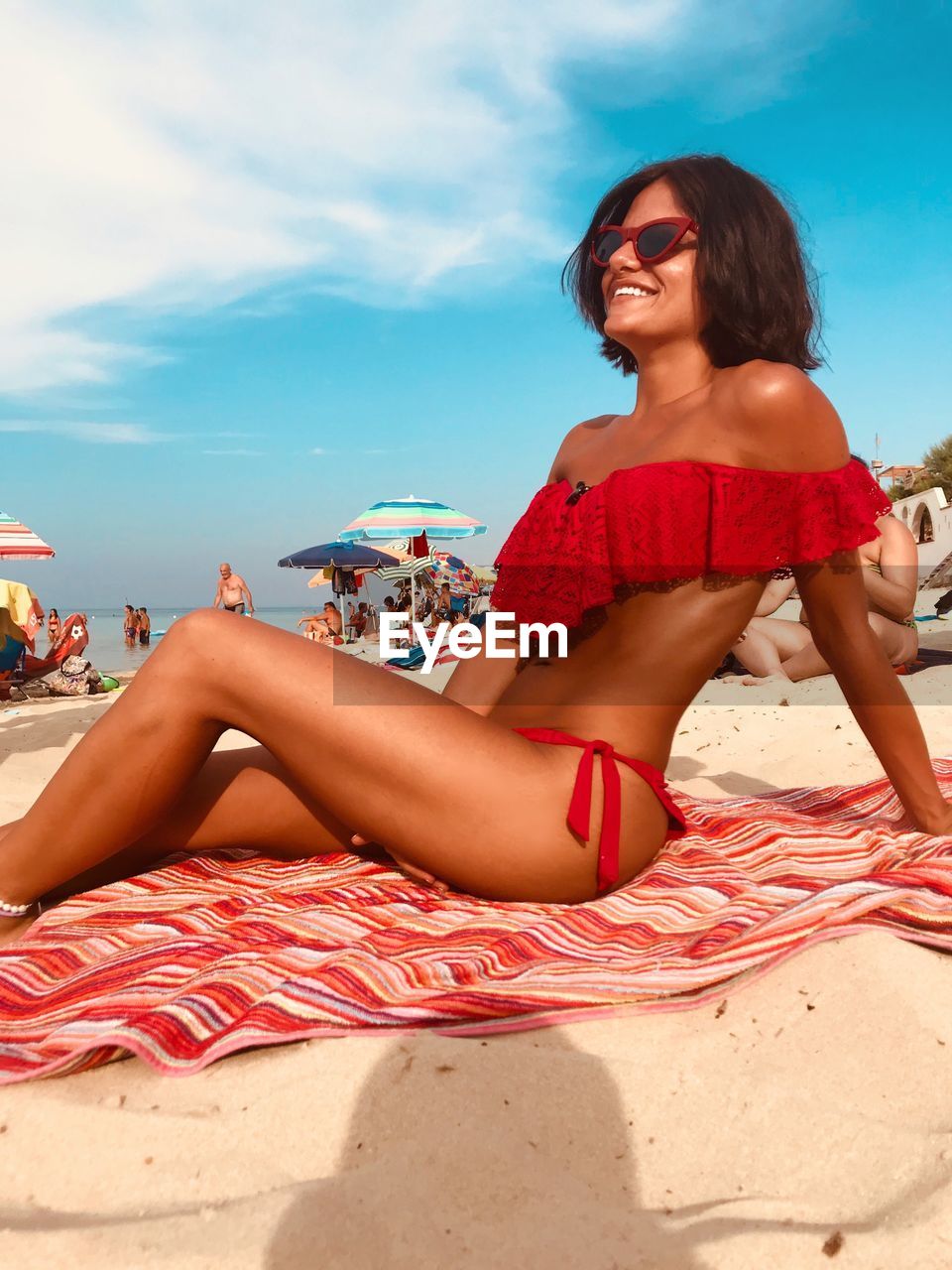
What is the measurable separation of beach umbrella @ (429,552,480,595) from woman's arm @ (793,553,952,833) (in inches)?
757

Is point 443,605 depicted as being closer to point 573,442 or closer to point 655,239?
point 573,442

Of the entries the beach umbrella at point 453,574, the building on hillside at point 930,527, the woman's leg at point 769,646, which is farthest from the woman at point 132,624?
the woman's leg at point 769,646

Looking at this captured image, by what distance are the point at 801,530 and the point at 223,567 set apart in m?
14.1

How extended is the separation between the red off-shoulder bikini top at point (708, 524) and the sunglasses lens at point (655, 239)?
0.66 meters

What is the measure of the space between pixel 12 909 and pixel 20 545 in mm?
12311

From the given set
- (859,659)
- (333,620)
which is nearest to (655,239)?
(859,659)

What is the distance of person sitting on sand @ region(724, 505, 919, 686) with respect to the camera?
6.12 meters

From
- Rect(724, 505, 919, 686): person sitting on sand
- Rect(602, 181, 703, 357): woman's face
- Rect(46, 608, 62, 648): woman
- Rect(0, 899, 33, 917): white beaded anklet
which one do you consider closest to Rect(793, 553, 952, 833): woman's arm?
Rect(602, 181, 703, 357): woman's face

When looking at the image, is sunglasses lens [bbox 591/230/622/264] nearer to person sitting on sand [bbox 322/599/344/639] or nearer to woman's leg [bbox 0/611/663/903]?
woman's leg [bbox 0/611/663/903]

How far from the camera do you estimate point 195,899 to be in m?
2.23

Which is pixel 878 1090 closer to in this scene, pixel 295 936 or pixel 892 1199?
pixel 892 1199

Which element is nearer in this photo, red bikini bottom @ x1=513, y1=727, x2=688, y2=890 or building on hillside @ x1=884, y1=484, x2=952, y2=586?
red bikini bottom @ x1=513, y1=727, x2=688, y2=890

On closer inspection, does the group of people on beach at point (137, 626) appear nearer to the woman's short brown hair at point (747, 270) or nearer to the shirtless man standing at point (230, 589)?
the shirtless man standing at point (230, 589)

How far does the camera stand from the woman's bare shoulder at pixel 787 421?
6.69 ft
